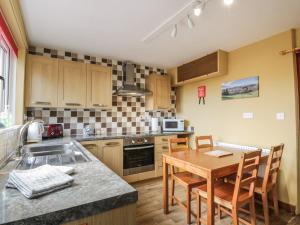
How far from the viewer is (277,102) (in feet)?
7.73

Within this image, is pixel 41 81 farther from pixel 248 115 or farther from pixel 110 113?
pixel 248 115

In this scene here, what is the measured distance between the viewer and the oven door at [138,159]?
3086 mm

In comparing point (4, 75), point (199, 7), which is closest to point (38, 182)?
point (199, 7)

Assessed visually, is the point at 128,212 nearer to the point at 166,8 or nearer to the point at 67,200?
the point at 67,200

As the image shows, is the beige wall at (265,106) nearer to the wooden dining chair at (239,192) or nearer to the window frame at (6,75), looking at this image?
the wooden dining chair at (239,192)

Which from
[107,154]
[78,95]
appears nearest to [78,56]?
[78,95]

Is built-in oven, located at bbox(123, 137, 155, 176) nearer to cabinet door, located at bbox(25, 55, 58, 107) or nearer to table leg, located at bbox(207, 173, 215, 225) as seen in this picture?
cabinet door, located at bbox(25, 55, 58, 107)

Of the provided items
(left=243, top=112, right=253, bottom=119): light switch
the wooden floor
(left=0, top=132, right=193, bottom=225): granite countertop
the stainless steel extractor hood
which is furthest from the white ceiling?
the wooden floor

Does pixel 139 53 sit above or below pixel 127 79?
above

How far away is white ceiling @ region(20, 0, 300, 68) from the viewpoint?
5.85 feet

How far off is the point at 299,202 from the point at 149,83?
9.96 ft

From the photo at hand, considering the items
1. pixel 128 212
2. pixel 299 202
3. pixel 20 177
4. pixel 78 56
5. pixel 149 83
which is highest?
pixel 78 56

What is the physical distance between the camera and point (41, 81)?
2646mm

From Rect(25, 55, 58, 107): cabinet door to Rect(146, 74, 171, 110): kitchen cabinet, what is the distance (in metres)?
1.81
